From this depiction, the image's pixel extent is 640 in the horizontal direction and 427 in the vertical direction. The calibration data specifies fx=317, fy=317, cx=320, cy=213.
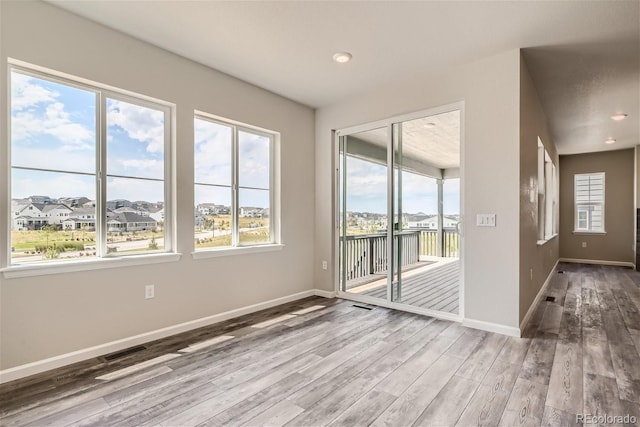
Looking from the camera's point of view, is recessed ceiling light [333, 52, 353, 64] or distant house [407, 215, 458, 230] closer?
recessed ceiling light [333, 52, 353, 64]

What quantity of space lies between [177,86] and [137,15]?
27.3 inches

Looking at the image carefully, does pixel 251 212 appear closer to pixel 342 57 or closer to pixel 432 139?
pixel 342 57

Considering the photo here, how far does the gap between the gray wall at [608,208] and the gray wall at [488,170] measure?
6.37 meters

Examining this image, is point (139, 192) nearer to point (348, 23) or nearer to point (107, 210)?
point (107, 210)

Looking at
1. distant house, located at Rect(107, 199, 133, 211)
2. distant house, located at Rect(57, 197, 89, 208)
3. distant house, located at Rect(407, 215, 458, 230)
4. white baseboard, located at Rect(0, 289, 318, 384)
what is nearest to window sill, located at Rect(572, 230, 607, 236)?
distant house, located at Rect(407, 215, 458, 230)

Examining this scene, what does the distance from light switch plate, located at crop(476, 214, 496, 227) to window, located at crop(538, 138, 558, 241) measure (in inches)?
81.2

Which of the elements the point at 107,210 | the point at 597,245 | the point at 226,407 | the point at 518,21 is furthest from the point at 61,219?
the point at 597,245

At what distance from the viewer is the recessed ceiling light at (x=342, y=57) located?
3.05 metres

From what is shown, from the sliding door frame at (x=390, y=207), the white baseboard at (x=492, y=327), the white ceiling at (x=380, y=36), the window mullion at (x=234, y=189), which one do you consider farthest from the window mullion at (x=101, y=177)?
the white baseboard at (x=492, y=327)

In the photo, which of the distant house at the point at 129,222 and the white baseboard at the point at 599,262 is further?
the white baseboard at the point at 599,262

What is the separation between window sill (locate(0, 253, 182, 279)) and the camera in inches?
87.1

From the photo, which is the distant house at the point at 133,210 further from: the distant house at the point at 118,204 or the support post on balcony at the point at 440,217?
the support post on balcony at the point at 440,217

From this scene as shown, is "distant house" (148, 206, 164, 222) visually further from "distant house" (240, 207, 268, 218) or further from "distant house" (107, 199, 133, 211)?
"distant house" (240, 207, 268, 218)

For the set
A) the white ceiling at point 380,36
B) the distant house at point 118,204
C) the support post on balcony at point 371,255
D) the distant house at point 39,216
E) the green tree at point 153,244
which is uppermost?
the white ceiling at point 380,36
